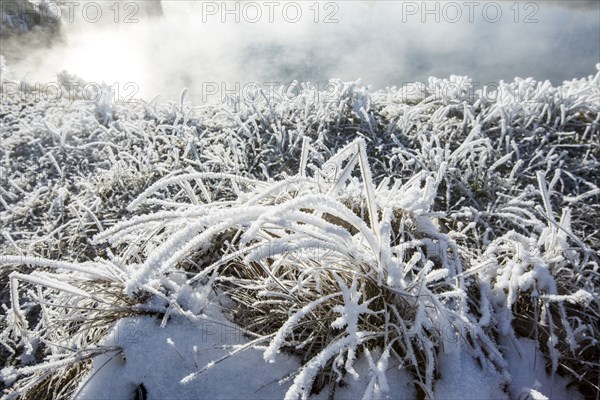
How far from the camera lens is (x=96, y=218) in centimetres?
250

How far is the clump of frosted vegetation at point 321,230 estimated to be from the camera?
4.66 ft

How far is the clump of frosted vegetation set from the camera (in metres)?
1.42

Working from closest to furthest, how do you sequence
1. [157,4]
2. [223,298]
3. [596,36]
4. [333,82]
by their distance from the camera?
[223,298] < [333,82] < [596,36] < [157,4]

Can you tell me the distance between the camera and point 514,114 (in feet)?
10.00

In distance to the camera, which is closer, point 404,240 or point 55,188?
point 404,240

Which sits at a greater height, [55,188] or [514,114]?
[514,114]

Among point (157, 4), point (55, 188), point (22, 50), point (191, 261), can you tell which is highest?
point (157, 4)

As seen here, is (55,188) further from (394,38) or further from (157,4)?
(157,4)

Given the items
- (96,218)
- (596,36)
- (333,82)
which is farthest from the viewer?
(596,36)

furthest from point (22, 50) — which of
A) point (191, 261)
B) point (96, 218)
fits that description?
point (191, 261)

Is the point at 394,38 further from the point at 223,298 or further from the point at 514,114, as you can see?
the point at 223,298

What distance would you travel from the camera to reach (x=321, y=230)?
4.86ft

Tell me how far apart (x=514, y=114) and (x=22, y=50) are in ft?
66.7

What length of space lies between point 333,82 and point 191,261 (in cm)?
219
